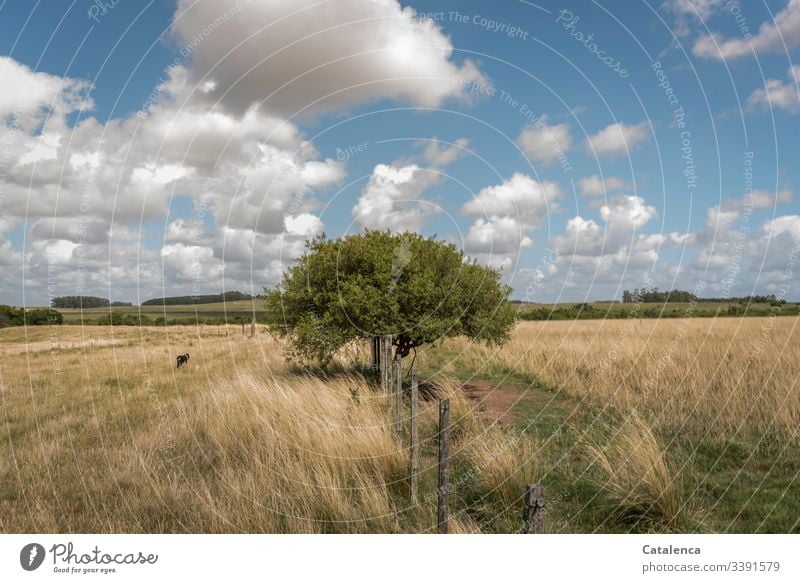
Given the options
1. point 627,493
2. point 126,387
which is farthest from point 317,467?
point 126,387

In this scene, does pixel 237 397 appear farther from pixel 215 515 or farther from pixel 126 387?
pixel 126 387

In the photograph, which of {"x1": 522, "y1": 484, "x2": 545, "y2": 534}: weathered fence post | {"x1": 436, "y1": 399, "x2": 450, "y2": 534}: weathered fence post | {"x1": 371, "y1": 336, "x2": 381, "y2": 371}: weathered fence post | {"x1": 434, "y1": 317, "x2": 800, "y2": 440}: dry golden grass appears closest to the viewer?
{"x1": 522, "y1": 484, "x2": 545, "y2": 534}: weathered fence post

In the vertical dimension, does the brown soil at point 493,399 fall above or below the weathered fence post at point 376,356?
below

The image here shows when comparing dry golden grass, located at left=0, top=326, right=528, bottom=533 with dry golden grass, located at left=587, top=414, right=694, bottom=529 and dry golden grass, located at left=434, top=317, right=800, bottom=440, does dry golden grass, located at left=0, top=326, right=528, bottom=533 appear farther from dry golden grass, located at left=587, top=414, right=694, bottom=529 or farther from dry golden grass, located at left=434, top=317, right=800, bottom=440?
dry golden grass, located at left=434, top=317, right=800, bottom=440

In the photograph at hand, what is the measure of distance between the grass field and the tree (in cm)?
153

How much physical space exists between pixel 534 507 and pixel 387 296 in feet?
28.2

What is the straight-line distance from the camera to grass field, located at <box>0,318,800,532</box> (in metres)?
5.77

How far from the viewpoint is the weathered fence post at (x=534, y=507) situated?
12.0 ft

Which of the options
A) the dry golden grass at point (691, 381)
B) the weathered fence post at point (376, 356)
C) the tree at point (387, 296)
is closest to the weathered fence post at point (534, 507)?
the dry golden grass at point (691, 381)

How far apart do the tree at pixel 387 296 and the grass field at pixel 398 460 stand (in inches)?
60.3

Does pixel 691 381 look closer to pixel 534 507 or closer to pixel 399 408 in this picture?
pixel 399 408

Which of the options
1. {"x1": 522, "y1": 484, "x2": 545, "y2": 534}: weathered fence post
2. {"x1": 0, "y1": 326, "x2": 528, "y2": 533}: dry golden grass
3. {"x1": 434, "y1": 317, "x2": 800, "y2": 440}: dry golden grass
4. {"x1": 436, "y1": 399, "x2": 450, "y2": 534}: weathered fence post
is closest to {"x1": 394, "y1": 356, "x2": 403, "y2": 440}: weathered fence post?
{"x1": 0, "y1": 326, "x2": 528, "y2": 533}: dry golden grass

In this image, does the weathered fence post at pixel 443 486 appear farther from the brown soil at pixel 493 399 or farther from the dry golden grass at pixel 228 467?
the brown soil at pixel 493 399

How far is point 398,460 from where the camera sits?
6.75m
